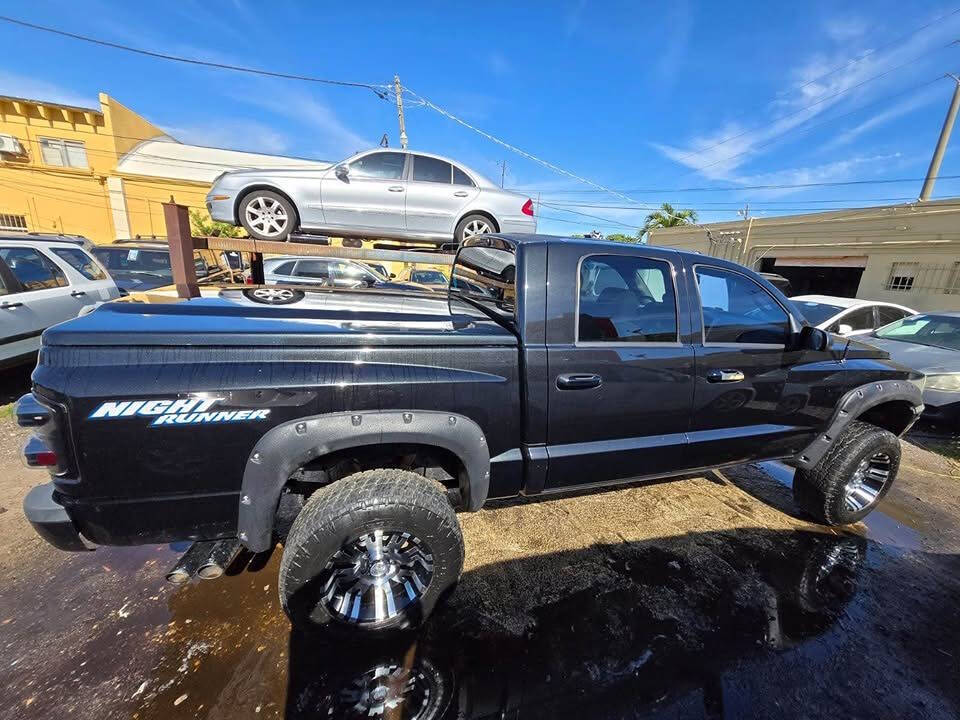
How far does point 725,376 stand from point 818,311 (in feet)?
21.1

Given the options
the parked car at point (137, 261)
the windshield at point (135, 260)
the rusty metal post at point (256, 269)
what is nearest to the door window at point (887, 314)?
the rusty metal post at point (256, 269)

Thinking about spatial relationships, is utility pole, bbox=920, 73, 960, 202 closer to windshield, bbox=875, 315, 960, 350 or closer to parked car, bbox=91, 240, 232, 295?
windshield, bbox=875, 315, 960, 350

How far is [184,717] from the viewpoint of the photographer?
1.78 metres

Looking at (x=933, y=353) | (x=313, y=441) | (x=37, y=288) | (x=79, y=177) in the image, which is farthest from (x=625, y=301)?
(x=79, y=177)

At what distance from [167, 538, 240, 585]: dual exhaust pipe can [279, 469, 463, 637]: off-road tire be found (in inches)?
10.6

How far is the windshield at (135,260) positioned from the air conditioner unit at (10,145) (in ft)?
72.5

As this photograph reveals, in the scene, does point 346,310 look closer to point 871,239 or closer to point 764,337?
point 764,337

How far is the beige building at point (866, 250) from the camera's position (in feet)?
43.2

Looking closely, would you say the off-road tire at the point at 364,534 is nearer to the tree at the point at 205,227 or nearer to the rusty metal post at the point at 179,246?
the rusty metal post at the point at 179,246

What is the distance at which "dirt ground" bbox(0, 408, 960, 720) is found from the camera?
190cm

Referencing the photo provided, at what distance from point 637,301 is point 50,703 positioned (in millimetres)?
3526

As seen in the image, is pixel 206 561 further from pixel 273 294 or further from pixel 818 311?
pixel 818 311

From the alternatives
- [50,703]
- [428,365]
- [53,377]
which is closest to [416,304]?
[428,365]

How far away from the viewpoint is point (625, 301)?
2594 mm
